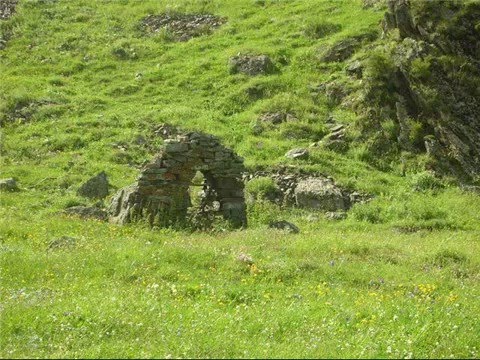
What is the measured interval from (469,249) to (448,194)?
18.2 feet

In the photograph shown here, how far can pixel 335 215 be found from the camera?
17.4 metres

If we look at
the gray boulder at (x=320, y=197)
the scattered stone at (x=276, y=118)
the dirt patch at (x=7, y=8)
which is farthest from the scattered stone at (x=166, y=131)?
the dirt patch at (x=7, y=8)

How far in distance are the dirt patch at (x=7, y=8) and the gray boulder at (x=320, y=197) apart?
25400 millimetres

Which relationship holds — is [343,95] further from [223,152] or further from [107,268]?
[107,268]

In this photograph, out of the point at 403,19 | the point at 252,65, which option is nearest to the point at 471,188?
the point at 403,19

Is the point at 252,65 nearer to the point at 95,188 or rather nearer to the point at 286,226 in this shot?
the point at 95,188

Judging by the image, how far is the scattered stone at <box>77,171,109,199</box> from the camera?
59.3 ft

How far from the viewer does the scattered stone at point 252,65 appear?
27.5 metres

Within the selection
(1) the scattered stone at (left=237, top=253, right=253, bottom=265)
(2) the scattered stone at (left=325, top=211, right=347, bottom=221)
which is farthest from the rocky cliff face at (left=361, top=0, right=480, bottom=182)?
(1) the scattered stone at (left=237, top=253, right=253, bottom=265)

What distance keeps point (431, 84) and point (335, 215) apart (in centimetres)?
833

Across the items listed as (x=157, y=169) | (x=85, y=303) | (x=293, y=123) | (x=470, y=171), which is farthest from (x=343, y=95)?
(x=85, y=303)

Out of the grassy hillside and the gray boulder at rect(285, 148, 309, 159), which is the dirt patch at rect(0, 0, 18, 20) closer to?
the grassy hillside

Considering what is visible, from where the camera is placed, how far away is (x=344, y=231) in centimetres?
1597

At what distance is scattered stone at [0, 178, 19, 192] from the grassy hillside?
349 mm
